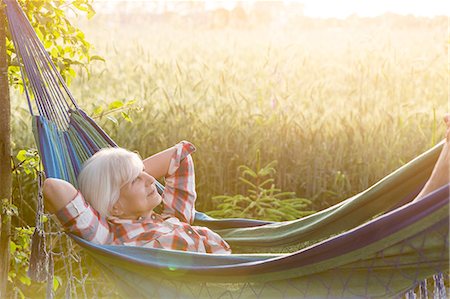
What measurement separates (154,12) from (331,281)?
7010 millimetres

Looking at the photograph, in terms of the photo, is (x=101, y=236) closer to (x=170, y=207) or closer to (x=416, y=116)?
(x=170, y=207)

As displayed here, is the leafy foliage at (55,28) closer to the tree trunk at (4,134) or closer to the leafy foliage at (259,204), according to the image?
the tree trunk at (4,134)

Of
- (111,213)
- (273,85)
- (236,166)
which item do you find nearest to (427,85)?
(273,85)

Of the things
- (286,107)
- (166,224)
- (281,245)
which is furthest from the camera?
(286,107)

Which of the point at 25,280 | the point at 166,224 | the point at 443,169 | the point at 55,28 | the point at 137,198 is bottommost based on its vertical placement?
the point at 25,280

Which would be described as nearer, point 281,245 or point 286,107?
point 281,245

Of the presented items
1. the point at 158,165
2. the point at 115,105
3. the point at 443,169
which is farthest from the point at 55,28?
the point at 443,169

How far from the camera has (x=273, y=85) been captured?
490 cm

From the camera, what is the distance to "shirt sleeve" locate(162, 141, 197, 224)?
2.42 metres

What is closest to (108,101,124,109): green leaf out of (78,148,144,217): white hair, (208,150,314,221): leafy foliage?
(78,148,144,217): white hair

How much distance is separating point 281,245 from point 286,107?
2.17m

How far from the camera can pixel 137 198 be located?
2209 mm

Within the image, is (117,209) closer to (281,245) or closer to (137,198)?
(137,198)

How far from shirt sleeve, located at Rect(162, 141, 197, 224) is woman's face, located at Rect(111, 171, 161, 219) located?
7.1 inches
